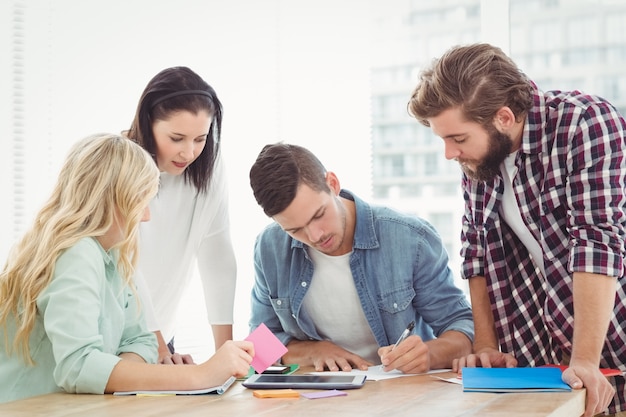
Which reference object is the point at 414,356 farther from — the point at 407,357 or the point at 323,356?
the point at 323,356

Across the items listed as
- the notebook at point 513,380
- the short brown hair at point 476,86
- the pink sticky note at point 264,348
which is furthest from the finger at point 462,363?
the short brown hair at point 476,86

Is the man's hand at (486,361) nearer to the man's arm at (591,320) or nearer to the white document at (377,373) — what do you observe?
the white document at (377,373)

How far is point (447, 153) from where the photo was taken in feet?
6.70

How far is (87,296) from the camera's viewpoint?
1.73 m

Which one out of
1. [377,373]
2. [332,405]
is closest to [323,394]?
[332,405]

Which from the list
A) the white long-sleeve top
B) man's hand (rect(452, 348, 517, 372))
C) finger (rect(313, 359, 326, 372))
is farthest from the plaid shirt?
the white long-sleeve top

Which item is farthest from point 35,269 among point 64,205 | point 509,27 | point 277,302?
point 509,27

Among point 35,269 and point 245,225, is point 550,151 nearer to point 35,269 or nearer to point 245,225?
point 35,269

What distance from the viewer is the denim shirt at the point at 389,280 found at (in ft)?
7.68

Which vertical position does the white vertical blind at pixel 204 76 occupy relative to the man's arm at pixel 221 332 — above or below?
above

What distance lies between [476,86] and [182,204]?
109cm

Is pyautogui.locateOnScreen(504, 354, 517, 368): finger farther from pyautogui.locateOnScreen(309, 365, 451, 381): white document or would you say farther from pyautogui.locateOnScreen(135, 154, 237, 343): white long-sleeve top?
pyautogui.locateOnScreen(135, 154, 237, 343): white long-sleeve top

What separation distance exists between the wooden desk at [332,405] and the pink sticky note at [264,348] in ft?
0.39

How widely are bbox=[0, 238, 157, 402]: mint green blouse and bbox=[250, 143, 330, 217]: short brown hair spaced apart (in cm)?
48
